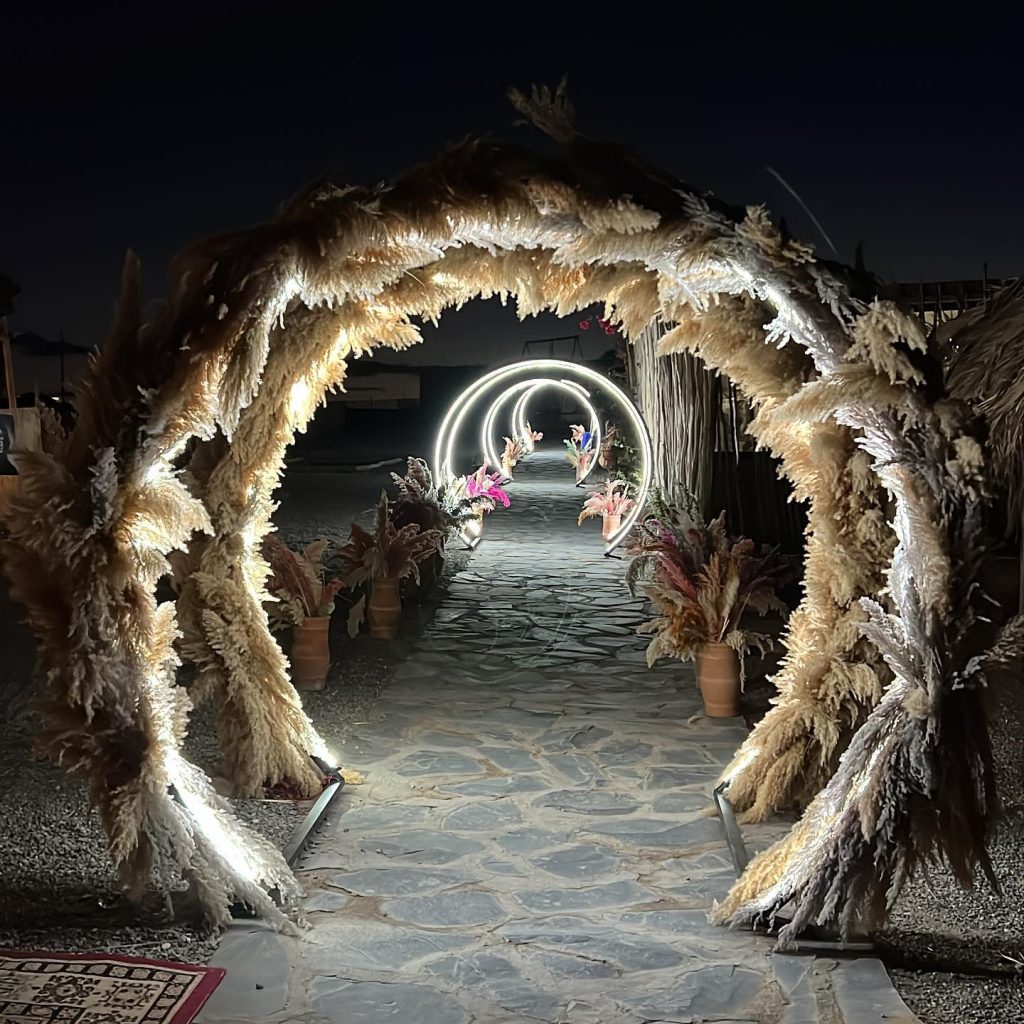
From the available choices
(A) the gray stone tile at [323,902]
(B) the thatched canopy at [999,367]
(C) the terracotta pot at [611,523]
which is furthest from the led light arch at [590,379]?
(A) the gray stone tile at [323,902]

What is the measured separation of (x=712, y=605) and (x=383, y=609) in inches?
120

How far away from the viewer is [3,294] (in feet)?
42.8

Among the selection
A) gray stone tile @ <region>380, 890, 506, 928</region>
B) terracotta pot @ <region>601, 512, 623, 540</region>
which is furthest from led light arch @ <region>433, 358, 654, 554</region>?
gray stone tile @ <region>380, 890, 506, 928</region>

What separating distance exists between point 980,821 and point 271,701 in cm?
305

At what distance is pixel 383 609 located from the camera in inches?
328

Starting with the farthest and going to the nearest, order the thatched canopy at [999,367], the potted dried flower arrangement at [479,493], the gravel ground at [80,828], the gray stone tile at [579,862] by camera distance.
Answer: the potted dried flower arrangement at [479,493] → the thatched canopy at [999,367] → the gray stone tile at [579,862] → the gravel ground at [80,828]

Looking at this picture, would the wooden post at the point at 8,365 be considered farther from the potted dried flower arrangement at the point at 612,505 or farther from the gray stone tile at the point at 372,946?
the gray stone tile at the point at 372,946

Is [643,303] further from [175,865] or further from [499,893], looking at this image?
[175,865]

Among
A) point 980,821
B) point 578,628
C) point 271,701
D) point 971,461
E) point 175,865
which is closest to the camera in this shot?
point 971,461

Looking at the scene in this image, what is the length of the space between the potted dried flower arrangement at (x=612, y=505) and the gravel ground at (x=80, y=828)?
5251mm

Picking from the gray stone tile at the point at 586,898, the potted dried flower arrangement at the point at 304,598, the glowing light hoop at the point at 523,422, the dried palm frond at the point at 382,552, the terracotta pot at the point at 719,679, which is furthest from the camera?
the glowing light hoop at the point at 523,422

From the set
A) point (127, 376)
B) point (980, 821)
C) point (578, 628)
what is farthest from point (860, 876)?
point (578, 628)

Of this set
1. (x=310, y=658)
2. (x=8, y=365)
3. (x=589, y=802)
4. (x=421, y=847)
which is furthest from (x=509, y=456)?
(x=421, y=847)

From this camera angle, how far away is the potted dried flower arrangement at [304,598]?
6520 millimetres
